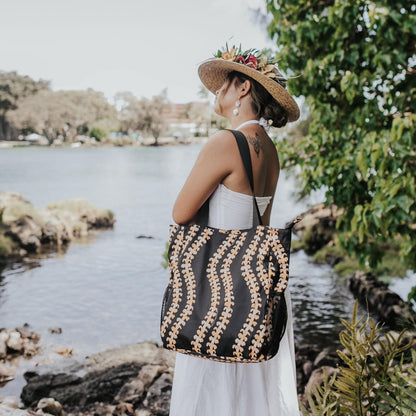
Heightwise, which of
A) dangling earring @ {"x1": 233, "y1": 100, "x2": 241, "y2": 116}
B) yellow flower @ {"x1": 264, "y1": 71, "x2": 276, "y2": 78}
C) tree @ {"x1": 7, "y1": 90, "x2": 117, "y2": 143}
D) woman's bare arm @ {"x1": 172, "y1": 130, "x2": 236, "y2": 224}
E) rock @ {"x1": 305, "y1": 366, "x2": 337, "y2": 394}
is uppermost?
tree @ {"x1": 7, "y1": 90, "x2": 117, "y2": 143}

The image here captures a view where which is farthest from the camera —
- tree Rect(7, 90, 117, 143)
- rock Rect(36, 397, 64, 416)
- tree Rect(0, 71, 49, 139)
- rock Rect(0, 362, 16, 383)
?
tree Rect(7, 90, 117, 143)

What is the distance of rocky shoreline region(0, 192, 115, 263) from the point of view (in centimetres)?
1192

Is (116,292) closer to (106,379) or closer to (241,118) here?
(106,379)

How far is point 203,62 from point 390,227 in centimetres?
212

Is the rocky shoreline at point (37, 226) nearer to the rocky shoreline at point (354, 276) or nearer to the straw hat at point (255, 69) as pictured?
the rocky shoreline at point (354, 276)

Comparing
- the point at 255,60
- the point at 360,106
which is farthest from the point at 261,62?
the point at 360,106

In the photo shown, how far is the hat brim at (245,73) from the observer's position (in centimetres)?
177

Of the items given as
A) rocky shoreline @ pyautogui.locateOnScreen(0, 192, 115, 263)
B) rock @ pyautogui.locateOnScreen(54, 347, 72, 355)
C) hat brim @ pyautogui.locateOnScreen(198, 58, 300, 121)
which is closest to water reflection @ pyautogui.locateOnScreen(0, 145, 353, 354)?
rock @ pyautogui.locateOnScreen(54, 347, 72, 355)

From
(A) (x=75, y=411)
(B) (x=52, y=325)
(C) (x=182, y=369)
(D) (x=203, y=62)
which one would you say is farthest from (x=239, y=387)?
(B) (x=52, y=325)

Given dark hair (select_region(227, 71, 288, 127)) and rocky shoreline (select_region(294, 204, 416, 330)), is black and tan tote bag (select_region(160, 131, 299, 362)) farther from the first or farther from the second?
rocky shoreline (select_region(294, 204, 416, 330))

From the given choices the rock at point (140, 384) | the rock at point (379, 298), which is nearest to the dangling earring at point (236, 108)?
the rock at point (140, 384)

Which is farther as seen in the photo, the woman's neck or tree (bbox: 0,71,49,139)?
tree (bbox: 0,71,49,139)

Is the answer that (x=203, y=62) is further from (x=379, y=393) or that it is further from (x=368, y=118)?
(x=368, y=118)

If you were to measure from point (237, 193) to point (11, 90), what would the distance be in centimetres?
3156
